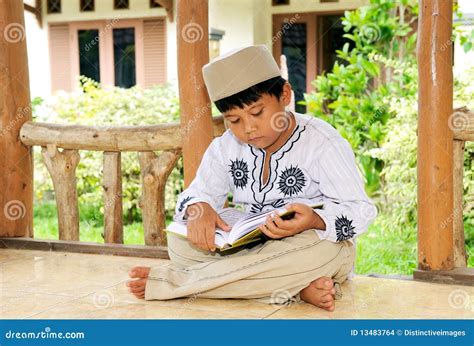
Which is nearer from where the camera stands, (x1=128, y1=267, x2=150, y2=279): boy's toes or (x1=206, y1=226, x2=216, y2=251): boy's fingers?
(x1=206, y1=226, x2=216, y2=251): boy's fingers

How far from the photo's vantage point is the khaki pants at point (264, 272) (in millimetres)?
3000

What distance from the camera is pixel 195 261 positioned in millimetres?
3297

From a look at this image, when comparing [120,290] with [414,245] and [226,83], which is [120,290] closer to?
[226,83]

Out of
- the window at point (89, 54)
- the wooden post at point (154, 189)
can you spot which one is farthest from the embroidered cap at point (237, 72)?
the window at point (89, 54)

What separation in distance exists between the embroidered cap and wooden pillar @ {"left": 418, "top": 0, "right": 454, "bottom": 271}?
0.86m

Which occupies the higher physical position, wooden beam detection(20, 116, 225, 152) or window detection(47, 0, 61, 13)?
window detection(47, 0, 61, 13)

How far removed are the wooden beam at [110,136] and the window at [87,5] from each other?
696cm

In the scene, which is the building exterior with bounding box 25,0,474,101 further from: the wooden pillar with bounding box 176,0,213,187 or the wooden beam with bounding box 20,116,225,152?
the wooden pillar with bounding box 176,0,213,187

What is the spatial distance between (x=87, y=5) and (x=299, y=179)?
8.80m

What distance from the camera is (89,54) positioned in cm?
1140

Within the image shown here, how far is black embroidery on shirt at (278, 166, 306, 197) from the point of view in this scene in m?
3.14

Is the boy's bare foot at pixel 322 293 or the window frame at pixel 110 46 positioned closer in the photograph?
the boy's bare foot at pixel 322 293

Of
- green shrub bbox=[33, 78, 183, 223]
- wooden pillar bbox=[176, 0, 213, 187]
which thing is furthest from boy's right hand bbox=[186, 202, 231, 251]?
green shrub bbox=[33, 78, 183, 223]

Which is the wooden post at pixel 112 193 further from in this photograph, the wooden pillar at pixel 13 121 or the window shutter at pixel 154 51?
the window shutter at pixel 154 51
